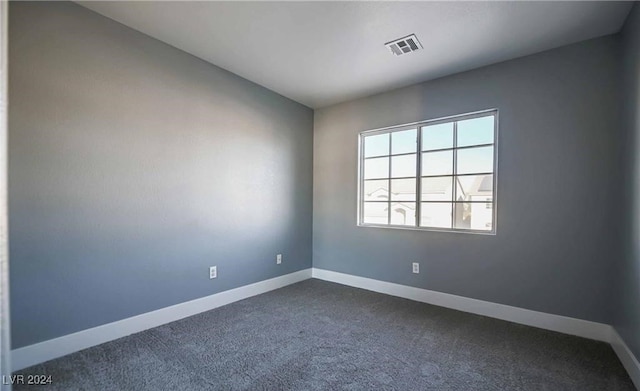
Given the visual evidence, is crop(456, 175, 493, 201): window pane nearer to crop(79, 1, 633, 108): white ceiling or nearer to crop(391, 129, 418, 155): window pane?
crop(391, 129, 418, 155): window pane

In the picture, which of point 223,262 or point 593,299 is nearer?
point 593,299

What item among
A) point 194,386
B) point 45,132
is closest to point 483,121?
point 194,386

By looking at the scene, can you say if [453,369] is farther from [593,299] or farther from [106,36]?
[106,36]

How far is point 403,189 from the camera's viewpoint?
3.52m

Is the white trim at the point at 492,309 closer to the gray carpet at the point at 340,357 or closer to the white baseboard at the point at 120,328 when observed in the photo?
the gray carpet at the point at 340,357

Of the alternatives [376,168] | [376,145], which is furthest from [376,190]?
[376,145]

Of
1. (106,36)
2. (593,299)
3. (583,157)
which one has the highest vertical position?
(106,36)

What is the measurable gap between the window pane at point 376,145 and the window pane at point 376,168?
0.27ft

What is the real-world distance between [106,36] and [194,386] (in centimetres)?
266

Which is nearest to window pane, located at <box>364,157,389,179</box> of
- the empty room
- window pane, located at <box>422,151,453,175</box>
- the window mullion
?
the empty room

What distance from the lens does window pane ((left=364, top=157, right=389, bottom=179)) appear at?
3.68 metres

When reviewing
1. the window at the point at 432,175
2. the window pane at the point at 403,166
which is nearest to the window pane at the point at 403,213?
the window at the point at 432,175

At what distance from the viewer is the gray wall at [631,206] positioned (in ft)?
6.05

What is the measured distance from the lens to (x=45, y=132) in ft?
Answer: 6.47
